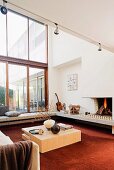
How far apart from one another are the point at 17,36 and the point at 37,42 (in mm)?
990

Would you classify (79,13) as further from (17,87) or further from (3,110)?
(17,87)

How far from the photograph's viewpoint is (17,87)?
6.32m

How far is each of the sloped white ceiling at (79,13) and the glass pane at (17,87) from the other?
3.98 metres

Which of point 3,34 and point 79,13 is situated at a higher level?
point 3,34

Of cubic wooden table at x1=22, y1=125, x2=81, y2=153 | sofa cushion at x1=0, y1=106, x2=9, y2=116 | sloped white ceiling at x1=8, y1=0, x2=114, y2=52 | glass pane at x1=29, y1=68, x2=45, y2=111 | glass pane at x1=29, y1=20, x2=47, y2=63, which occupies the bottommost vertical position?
cubic wooden table at x1=22, y1=125, x2=81, y2=153

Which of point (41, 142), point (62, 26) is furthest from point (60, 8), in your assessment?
point (41, 142)

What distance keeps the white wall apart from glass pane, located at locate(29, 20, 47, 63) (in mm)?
343

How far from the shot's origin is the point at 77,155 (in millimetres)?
2773

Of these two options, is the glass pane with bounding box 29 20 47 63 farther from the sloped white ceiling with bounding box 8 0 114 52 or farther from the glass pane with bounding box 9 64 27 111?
the sloped white ceiling with bounding box 8 0 114 52

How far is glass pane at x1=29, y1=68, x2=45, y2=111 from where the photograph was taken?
6711 millimetres

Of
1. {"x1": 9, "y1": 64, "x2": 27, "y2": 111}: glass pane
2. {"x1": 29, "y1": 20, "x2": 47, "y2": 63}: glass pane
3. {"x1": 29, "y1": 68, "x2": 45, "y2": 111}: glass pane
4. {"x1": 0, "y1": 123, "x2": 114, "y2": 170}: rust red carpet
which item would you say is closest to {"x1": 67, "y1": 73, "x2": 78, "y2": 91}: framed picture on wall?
{"x1": 29, "y1": 68, "x2": 45, "y2": 111}: glass pane

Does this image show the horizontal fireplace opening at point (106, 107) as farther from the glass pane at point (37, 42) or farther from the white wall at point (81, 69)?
the glass pane at point (37, 42)

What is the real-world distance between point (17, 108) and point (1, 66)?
1.83 m

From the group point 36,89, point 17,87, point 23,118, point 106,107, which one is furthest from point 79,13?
point 36,89
